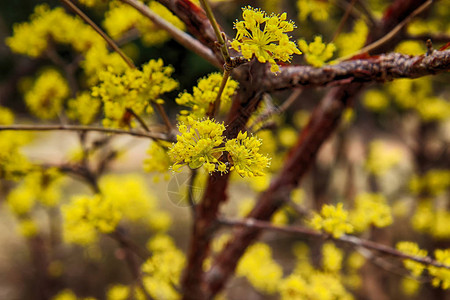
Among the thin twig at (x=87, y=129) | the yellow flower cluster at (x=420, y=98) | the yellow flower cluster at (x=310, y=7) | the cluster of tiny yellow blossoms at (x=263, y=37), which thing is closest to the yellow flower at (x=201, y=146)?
the cluster of tiny yellow blossoms at (x=263, y=37)

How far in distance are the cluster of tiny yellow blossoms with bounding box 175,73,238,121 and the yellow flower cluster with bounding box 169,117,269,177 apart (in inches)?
4.9

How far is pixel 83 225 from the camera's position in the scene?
0.95 metres

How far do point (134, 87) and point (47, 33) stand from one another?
82cm

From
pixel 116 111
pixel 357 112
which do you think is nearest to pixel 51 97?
pixel 116 111

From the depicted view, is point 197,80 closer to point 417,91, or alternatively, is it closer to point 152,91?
point 152,91

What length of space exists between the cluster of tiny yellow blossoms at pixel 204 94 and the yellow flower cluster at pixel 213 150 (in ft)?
0.41

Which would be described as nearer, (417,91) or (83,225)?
(83,225)

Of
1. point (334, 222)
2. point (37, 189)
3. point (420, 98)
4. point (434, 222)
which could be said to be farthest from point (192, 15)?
point (434, 222)

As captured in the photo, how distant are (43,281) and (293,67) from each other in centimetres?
291

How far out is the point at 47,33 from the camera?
1227mm

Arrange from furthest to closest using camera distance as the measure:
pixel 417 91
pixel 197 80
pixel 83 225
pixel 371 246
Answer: pixel 417 91, pixel 83 225, pixel 371 246, pixel 197 80

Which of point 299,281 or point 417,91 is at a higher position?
point 417,91

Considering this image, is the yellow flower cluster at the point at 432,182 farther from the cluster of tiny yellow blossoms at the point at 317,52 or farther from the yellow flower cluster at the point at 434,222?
the cluster of tiny yellow blossoms at the point at 317,52

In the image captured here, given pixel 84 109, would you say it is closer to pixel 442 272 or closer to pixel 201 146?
pixel 201 146
